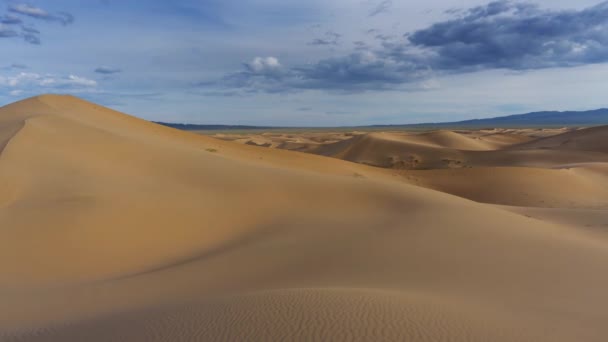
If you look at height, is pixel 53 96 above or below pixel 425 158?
above

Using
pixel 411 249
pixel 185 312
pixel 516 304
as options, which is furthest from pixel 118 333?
pixel 411 249

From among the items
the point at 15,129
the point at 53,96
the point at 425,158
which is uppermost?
the point at 53,96

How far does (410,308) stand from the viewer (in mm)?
4586

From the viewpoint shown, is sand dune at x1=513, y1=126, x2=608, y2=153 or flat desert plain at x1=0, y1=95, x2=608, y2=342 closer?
flat desert plain at x1=0, y1=95, x2=608, y2=342

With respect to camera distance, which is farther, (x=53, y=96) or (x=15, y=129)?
(x=53, y=96)

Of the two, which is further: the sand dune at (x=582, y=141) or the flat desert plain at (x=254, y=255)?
the sand dune at (x=582, y=141)

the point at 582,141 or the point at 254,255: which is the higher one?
the point at 582,141

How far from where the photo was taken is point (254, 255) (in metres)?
7.61

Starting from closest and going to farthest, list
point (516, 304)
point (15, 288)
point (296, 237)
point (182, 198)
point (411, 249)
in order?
point (516, 304)
point (15, 288)
point (411, 249)
point (296, 237)
point (182, 198)

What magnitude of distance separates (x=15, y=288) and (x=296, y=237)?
4.55 metres

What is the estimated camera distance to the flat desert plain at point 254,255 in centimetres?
439

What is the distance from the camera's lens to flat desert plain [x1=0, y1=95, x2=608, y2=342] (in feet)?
14.4

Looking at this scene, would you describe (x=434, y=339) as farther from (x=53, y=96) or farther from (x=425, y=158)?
(x=425, y=158)

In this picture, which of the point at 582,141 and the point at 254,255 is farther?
the point at 582,141
